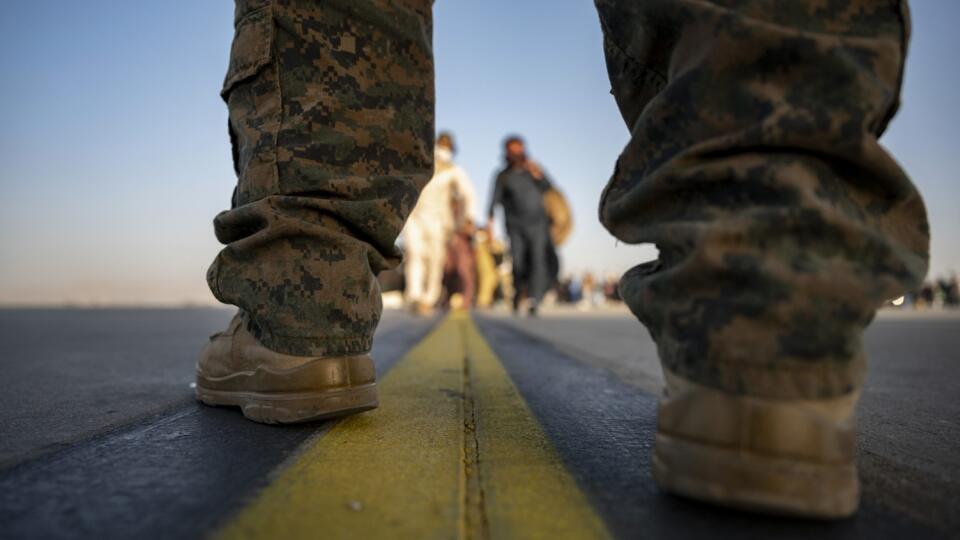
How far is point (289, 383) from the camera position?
4.08 feet

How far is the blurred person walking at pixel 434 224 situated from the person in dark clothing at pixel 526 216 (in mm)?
968

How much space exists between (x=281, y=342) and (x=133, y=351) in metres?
2.03

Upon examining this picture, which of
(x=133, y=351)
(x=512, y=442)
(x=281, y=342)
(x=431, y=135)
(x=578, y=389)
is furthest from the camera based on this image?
(x=133, y=351)

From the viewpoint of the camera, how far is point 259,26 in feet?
4.24

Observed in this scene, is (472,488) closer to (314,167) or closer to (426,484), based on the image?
(426,484)

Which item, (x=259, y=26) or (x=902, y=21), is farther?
(x=259, y=26)

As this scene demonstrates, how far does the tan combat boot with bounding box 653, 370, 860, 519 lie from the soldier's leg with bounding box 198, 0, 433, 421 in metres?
0.78

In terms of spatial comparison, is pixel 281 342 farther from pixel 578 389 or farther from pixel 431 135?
pixel 578 389

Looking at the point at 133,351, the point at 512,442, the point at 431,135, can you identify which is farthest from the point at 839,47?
the point at 133,351

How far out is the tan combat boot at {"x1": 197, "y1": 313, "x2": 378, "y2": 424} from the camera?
4.04 feet

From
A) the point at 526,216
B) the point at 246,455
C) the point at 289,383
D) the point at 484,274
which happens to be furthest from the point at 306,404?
the point at 484,274

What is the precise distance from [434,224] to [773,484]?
8.32m

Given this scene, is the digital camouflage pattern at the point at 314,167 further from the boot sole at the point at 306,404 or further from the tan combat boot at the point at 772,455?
the tan combat boot at the point at 772,455

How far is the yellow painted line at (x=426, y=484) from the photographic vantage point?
72cm
